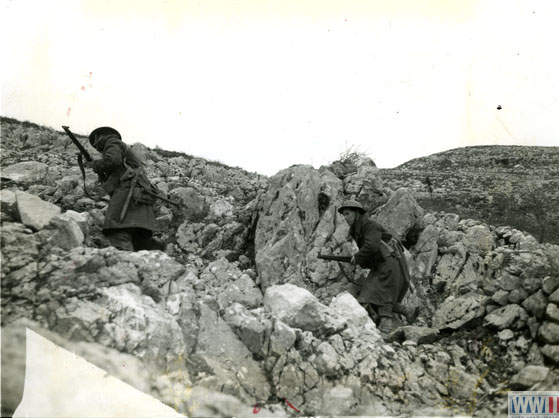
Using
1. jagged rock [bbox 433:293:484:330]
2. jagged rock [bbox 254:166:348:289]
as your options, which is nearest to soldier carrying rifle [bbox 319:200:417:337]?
jagged rock [bbox 433:293:484:330]

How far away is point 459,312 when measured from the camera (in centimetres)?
527

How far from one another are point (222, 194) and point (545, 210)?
1052cm

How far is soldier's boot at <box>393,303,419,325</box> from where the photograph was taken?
20.8 ft

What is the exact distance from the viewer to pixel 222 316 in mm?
4578

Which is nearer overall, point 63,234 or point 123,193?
point 63,234

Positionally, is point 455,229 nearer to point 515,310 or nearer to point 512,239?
point 512,239

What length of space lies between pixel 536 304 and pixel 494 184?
39.5 feet

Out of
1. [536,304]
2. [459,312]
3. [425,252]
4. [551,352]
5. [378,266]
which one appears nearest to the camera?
[551,352]

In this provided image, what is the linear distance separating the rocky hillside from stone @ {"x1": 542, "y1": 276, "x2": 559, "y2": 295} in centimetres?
740

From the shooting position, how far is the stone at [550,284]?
432cm

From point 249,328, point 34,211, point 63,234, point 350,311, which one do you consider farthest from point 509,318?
point 34,211

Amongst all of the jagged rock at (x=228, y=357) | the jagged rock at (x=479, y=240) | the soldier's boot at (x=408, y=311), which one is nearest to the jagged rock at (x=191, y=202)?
the jagged rock at (x=228, y=357)

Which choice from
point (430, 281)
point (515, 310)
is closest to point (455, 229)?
point (430, 281)

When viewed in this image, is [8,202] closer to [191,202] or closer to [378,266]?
[191,202]
